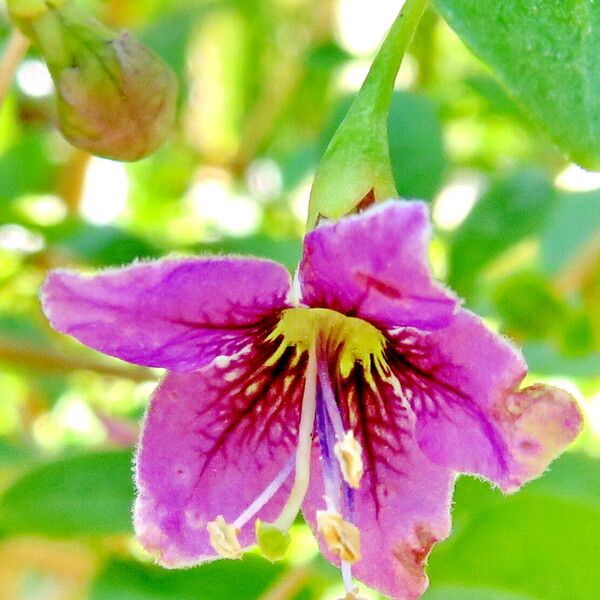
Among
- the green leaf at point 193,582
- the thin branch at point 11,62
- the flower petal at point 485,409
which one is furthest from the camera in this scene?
the green leaf at point 193,582

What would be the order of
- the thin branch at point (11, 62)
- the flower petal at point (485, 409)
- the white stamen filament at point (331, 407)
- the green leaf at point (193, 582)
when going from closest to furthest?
the flower petal at point (485, 409), the white stamen filament at point (331, 407), the thin branch at point (11, 62), the green leaf at point (193, 582)

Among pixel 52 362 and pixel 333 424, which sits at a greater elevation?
pixel 333 424

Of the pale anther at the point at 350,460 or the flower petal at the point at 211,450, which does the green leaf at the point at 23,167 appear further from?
the pale anther at the point at 350,460

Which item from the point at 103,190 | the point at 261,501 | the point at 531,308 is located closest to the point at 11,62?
the point at 261,501

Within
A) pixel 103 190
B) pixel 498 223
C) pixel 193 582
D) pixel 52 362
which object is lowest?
pixel 103 190

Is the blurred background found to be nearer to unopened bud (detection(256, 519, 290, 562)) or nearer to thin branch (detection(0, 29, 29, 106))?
unopened bud (detection(256, 519, 290, 562))

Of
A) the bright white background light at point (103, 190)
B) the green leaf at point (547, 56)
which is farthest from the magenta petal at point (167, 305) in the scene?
the bright white background light at point (103, 190)

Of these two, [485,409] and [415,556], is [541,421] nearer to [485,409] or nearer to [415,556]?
[485,409]

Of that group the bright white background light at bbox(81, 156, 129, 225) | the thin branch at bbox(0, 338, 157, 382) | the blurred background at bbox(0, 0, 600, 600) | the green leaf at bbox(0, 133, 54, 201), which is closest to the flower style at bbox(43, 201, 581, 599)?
the blurred background at bbox(0, 0, 600, 600)
